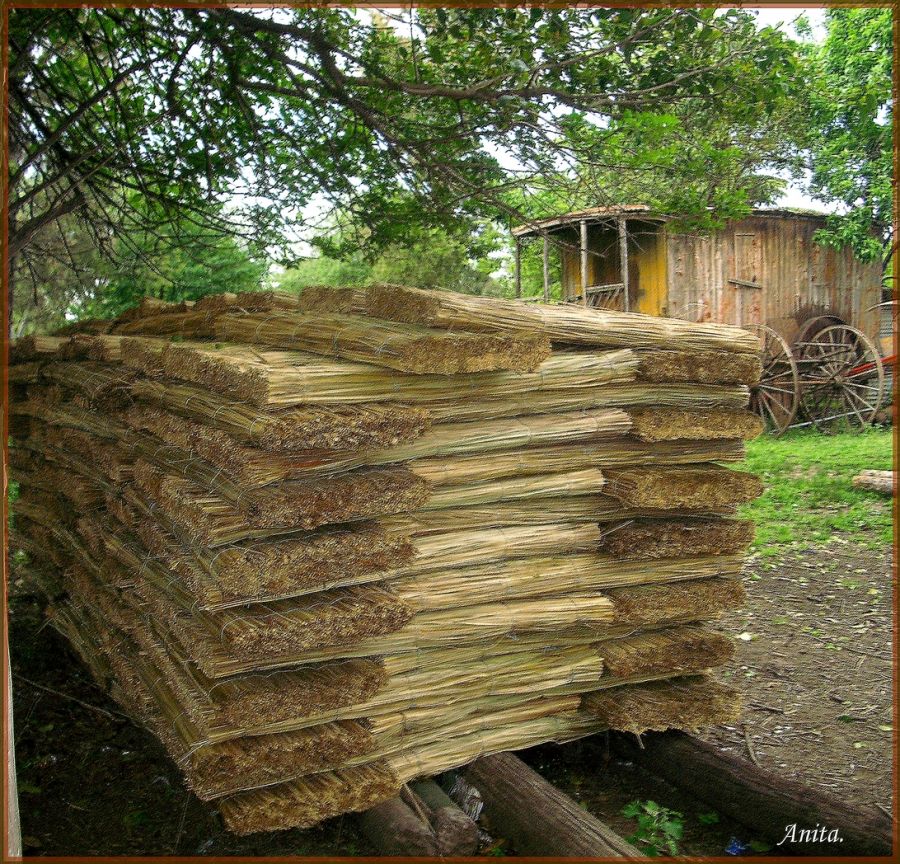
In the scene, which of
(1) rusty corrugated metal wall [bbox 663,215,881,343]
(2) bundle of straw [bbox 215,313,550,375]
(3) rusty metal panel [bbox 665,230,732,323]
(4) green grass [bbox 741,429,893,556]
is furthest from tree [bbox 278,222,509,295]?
(2) bundle of straw [bbox 215,313,550,375]

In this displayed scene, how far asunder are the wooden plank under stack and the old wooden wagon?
8.84 metres

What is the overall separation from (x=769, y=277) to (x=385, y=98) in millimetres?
10612

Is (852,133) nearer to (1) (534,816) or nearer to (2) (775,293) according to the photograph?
(2) (775,293)

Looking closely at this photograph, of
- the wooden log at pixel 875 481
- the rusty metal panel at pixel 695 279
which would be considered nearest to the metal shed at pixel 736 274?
the rusty metal panel at pixel 695 279

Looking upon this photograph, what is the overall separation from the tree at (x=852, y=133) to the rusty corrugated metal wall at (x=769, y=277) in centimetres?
88

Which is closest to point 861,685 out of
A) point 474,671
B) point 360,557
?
point 474,671

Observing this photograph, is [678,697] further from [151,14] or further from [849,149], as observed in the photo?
[849,149]

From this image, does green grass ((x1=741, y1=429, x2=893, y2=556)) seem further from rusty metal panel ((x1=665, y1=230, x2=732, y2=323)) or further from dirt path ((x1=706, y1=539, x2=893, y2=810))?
rusty metal panel ((x1=665, y1=230, x2=732, y2=323))

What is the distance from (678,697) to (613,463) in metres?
1.12

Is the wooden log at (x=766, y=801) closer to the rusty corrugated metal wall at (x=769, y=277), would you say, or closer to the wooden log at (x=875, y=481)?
the wooden log at (x=875, y=481)

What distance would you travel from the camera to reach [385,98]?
17.7 feet

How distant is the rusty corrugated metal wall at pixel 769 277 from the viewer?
45.1 feet

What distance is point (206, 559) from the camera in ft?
10.4

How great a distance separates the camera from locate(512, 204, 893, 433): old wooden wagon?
13.0 meters
